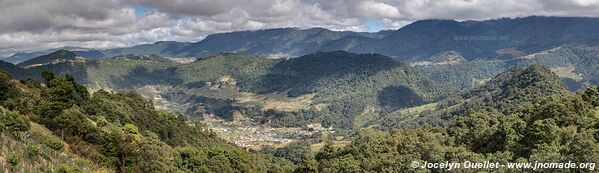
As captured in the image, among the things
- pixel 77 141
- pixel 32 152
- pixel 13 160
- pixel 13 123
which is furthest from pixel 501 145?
pixel 13 123

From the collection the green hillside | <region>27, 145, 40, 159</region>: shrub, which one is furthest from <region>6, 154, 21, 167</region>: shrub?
the green hillside

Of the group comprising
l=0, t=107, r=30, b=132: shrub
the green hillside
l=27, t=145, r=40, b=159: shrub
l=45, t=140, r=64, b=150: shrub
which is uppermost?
l=0, t=107, r=30, b=132: shrub

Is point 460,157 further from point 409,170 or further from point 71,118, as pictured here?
point 71,118

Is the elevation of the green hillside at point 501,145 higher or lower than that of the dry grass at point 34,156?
lower

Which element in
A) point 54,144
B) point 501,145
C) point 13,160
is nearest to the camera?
point 13,160

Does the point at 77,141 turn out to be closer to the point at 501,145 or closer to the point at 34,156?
the point at 34,156

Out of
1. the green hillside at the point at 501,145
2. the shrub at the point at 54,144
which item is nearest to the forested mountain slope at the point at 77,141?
the shrub at the point at 54,144

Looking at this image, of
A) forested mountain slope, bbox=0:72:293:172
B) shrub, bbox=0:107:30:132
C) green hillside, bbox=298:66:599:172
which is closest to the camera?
forested mountain slope, bbox=0:72:293:172

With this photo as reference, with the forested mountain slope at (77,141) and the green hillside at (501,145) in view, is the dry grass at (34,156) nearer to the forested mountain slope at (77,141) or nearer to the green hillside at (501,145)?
the forested mountain slope at (77,141)

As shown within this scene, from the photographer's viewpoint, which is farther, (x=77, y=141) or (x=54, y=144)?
(x=77, y=141)

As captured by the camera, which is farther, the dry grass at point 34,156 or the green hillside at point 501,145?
the green hillside at point 501,145

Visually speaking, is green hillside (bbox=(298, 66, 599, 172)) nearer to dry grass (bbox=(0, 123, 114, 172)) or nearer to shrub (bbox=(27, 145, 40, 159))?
dry grass (bbox=(0, 123, 114, 172))

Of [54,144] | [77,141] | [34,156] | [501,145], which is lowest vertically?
[501,145]
